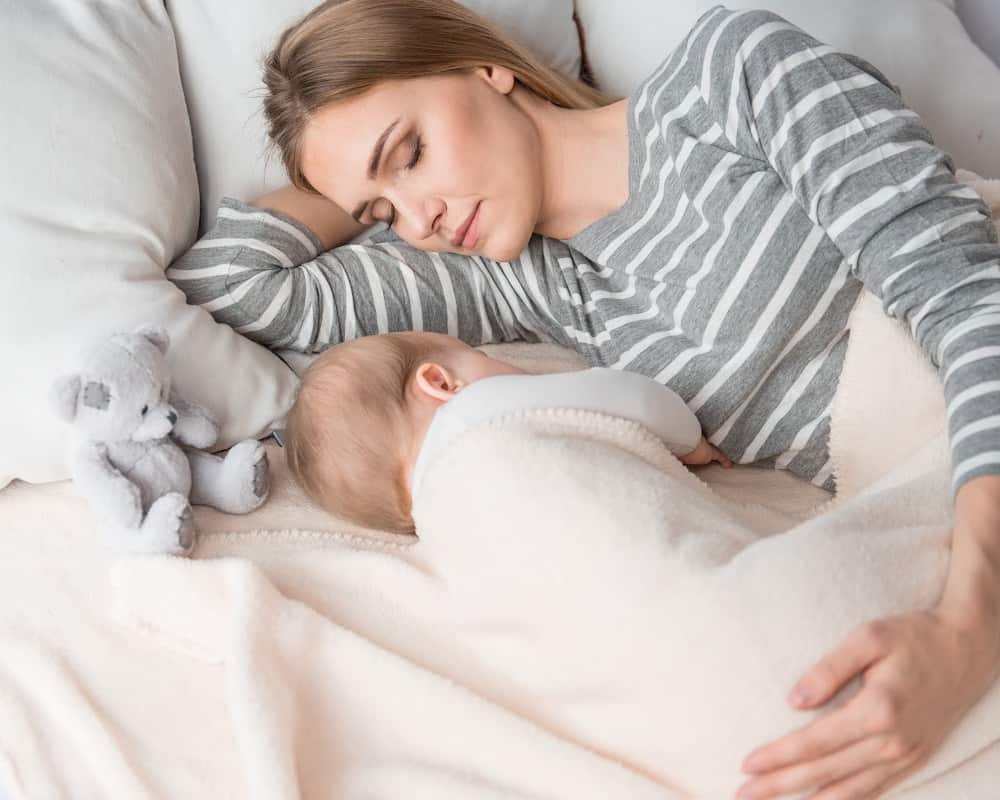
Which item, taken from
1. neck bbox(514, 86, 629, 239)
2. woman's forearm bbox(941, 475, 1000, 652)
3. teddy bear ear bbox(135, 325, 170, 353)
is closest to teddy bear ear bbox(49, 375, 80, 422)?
teddy bear ear bbox(135, 325, 170, 353)

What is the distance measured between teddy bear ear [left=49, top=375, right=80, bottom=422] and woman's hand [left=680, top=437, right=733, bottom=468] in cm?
70

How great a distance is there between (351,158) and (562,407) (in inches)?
18.9

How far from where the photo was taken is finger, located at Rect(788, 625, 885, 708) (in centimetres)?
82

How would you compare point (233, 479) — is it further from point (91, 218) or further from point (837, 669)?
point (837, 669)

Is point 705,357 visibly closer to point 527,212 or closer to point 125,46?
point 527,212

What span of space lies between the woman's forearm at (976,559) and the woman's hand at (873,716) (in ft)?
0.12

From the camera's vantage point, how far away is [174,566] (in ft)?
3.60

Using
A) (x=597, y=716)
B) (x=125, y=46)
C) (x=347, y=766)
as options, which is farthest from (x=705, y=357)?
(x=125, y=46)

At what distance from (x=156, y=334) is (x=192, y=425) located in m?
0.12

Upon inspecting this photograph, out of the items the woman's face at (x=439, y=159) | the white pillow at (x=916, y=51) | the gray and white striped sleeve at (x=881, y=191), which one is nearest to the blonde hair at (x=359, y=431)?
the woman's face at (x=439, y=159)

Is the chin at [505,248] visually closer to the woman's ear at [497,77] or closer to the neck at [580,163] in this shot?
the neck at [580,163]

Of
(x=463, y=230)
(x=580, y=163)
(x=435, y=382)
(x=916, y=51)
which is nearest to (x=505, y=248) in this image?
(x=463, y=230)

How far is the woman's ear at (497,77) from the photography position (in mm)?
1417

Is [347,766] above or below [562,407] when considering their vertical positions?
below
